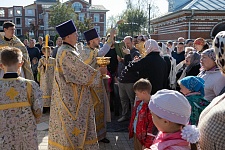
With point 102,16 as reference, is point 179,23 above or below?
below

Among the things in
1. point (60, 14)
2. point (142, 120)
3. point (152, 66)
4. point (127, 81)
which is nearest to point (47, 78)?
point (127, 81)

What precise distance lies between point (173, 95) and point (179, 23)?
19749 mm

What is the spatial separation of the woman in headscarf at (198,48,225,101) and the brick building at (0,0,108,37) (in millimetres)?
57799

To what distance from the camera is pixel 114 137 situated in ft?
18.0

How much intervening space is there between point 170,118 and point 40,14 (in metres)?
65.6

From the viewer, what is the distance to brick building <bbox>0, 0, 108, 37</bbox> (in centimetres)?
6075

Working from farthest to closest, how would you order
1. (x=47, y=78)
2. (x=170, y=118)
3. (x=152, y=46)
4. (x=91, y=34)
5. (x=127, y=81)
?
1. (x=47, y=78)
2. (x=127, y=81)
3. (x=91, y=34)
4. (x=152, y=46)
5. (x=170, y=118)

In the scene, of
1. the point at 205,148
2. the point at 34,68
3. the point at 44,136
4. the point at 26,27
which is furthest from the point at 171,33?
the point at 26,27

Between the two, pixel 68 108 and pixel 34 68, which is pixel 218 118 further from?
pixel 34 68

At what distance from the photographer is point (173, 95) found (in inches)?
74.7

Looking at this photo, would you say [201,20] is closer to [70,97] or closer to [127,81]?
[127,81]

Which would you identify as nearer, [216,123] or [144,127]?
[216,123]

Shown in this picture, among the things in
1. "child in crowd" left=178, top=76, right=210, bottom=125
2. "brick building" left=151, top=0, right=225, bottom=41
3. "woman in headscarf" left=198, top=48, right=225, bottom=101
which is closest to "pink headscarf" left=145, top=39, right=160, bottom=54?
"woman in headscarf" left=198, top=48, right=225, bottom=101

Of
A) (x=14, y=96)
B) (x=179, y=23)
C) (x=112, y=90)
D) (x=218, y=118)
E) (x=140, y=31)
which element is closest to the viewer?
(x=218, y=118)
